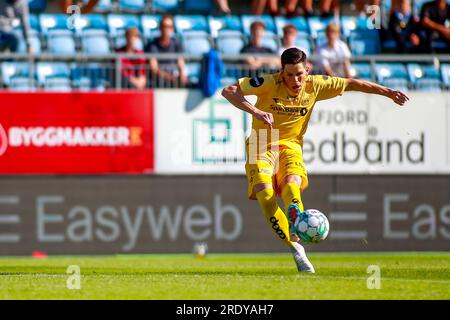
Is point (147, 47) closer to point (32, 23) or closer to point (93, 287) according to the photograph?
point (32, 23)

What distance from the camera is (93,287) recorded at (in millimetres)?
10375

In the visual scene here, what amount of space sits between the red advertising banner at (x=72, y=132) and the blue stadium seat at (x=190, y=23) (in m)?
2.17

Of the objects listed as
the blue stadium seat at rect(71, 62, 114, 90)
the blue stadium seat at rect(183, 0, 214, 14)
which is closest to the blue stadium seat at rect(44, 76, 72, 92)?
the blue stadium seat at rect(71, 62, 114, 90)

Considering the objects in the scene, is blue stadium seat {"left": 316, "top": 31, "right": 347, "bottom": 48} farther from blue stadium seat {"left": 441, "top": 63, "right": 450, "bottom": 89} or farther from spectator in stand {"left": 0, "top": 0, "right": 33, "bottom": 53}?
spectator in stand {"left": 0, "top": 0, "right": 33, "bottom": 53}

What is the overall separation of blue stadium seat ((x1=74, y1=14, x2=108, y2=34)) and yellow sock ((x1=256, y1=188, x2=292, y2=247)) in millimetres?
9007

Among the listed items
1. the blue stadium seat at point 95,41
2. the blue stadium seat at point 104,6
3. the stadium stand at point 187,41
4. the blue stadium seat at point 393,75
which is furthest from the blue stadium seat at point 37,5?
the blue stadium seat at point 393,75

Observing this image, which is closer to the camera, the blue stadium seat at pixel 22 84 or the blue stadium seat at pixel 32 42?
the blue stadium seat at pixel 22 84

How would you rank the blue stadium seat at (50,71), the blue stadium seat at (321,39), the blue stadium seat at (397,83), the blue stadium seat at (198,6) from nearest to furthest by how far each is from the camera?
1. the blue stadium seat at (50,71)
2. the blue stadium seat at (397,83)
3. the blue stadium seat at (321,39)
4. the blue stadium seat at (198,6)

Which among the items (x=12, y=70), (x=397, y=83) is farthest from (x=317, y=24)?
(x=12, y=70)

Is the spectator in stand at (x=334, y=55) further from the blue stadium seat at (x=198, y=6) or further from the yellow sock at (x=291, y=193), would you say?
the yellow sock at (x=291, y=193)

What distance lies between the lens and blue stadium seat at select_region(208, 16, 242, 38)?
2095cm

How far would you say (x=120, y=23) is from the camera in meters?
20.6

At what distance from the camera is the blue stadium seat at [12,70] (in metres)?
18.8
